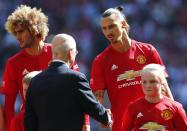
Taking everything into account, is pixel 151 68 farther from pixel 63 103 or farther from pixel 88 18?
pixel 88 18

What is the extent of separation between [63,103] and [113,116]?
5.10 ft

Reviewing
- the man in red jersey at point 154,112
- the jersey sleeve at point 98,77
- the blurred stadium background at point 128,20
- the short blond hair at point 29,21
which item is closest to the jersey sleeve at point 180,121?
the man in red jersey at point 154,112

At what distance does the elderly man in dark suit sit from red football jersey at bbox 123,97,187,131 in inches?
23.4

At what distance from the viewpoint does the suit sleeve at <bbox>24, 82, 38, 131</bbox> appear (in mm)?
5574

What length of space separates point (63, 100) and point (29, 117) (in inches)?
13.4

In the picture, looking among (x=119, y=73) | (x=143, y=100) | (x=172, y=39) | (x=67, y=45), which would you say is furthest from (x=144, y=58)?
(x=172, y=39)

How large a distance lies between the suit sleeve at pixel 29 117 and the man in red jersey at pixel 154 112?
866 millimetres

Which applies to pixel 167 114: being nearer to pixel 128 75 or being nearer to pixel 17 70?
pixel 128 75

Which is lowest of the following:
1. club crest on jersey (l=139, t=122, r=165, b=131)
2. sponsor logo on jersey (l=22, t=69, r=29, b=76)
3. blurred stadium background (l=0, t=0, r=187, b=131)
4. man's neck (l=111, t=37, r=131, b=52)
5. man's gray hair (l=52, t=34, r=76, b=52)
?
club crest on jersey (l=139, t=122, r=165, b=131)

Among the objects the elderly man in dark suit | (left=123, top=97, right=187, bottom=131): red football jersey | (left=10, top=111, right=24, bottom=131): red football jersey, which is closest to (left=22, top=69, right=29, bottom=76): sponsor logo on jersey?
(left=10, top=111, right=24, bottom=131): red football jersey

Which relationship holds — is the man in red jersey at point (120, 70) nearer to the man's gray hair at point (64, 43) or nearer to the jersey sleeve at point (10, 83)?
the jersey sleeve at point (10, 83)

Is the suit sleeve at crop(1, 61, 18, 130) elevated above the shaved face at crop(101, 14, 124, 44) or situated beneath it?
situated beneath

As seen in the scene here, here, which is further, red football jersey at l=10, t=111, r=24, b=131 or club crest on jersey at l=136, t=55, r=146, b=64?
club crest on jersey at l=136, t=55, r=146, b=64

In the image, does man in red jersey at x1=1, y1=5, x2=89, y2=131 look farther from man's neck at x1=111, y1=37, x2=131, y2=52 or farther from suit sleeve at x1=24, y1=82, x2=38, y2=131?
suit sleeve at x1=24, y1=82, x2=38, y2=131
